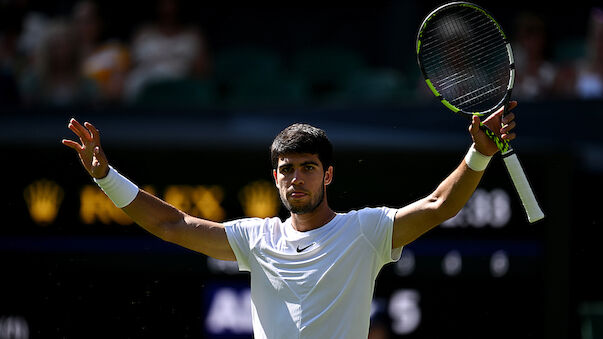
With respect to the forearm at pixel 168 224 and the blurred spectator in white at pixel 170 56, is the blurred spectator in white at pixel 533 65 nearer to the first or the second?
the blurred spectator in white at pixel 170 56

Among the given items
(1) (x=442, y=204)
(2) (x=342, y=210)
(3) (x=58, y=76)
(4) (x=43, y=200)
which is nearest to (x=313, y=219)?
(1) (x=442, y=204)

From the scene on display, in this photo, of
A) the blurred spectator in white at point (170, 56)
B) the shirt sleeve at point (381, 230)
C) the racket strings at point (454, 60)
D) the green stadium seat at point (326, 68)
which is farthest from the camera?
the green stadium seat at point (326, 68)

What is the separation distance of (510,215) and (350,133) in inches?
47.1

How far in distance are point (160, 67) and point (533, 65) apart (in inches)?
118

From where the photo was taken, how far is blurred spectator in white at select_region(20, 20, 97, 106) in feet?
27.1

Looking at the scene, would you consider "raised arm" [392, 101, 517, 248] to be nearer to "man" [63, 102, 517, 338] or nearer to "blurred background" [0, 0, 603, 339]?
"man" [63, 102, 517, 338]

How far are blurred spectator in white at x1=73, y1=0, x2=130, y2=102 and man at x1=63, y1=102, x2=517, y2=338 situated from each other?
15.5ft

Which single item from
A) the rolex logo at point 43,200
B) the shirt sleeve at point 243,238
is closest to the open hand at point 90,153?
the shirt sleeve at point 243,238

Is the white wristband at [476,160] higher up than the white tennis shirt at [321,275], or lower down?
higher up

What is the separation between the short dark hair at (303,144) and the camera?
3867mm

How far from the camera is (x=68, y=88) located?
833cm

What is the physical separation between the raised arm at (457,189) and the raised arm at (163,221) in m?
0.74

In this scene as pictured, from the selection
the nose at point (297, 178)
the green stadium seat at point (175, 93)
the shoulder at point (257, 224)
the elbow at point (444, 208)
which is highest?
the green stadium seat at point (175, 93)

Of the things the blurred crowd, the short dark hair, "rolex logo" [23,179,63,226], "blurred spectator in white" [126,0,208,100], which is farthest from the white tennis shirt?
"blurred spectator in white" [126,0,208,100]
